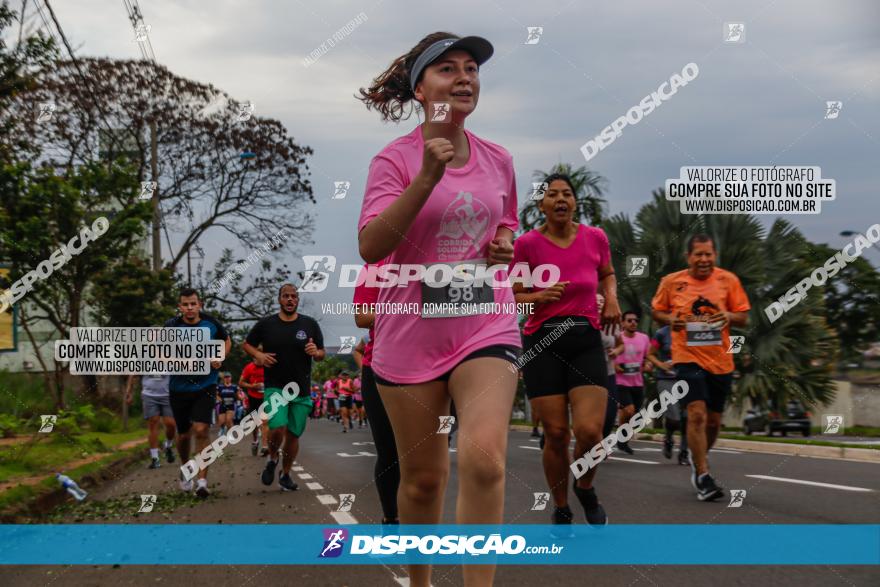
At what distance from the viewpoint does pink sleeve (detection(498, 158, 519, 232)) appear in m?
3.63

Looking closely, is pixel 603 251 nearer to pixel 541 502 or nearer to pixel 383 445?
pixel 383 445

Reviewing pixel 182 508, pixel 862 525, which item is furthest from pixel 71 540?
pixel 862 525

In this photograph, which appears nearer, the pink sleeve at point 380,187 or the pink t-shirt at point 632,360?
the pink sleeve at point 380,187

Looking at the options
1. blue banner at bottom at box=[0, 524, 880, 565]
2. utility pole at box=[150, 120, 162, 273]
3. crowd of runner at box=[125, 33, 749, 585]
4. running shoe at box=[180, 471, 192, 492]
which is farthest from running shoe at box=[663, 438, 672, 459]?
utility pole at box=[150, 120, 162, 273]

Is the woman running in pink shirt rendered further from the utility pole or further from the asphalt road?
the utility pole

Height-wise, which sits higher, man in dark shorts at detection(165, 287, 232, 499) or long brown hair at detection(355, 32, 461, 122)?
long brown hair at detection(355, 32, 461, 122)

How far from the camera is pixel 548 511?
7.27 meters

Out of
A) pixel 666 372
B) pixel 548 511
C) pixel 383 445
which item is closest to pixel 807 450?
pixel 666 372

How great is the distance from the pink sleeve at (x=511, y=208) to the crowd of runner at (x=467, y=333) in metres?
0.01

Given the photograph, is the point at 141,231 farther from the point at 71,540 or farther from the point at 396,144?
the point at 396,144

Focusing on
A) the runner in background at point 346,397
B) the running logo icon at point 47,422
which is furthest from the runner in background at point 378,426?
the runner in background at point 346,397

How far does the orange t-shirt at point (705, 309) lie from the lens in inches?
287

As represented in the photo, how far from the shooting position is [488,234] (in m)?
3.40

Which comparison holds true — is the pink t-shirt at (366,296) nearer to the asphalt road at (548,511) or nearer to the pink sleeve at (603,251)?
the asphalt road at (548,511)
